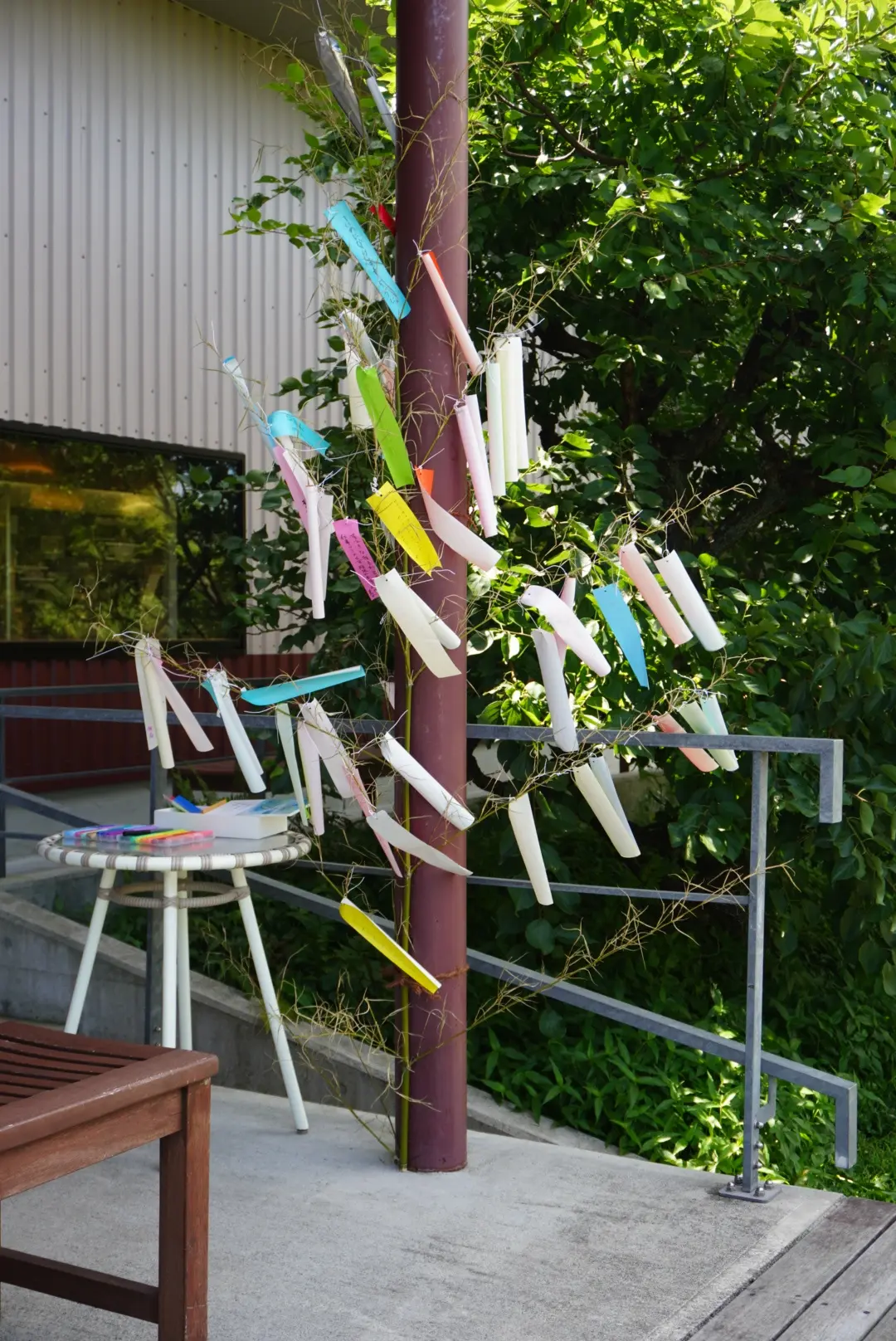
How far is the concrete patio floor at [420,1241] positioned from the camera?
96.2 inches

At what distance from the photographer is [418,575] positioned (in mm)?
3133

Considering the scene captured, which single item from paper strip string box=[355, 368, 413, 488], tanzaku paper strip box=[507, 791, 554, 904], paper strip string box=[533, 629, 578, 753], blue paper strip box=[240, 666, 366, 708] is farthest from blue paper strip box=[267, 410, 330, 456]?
tanzaku paper strip box=[507, 791, 554, 904]

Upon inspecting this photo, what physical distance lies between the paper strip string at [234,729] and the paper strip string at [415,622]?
45 centimetres

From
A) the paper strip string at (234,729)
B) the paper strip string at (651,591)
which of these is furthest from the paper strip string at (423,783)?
the paper strip string at (651,591)

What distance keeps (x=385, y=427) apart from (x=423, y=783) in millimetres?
728

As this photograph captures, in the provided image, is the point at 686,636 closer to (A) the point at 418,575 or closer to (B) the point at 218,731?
(A) the point at 418,575

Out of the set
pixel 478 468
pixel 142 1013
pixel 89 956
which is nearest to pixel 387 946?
pixel 89 956

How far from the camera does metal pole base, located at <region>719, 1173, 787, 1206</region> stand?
2.99 metres

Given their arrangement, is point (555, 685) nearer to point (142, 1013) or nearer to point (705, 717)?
point (705, 717)

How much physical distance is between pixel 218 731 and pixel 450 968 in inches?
240

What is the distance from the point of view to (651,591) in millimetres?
3008

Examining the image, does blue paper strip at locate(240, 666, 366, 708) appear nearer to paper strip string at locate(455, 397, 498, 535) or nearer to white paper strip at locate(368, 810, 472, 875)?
white paper strip at locate(368, 810, 472, 875)

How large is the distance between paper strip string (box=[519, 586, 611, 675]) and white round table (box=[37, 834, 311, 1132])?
826mm

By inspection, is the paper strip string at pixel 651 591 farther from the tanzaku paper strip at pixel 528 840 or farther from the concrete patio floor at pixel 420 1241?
the concrete patio floor at pixel 420 1241
